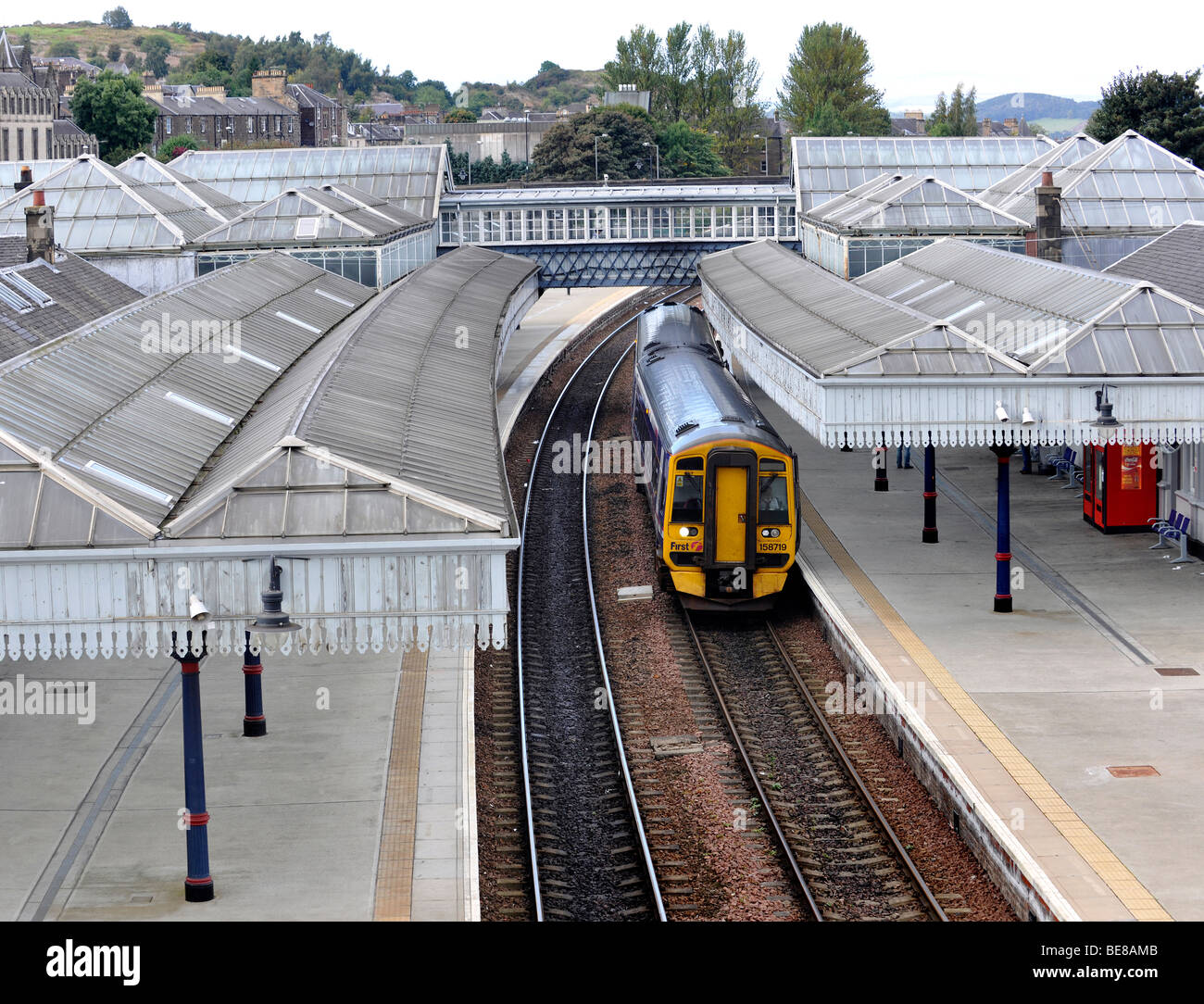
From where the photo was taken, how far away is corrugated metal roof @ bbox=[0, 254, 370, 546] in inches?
680

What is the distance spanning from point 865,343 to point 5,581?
55.6 ft

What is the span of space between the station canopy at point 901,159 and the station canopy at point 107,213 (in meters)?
22.8

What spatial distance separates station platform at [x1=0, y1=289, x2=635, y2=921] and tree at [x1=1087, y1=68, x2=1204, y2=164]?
204ft

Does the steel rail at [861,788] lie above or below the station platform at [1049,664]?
below

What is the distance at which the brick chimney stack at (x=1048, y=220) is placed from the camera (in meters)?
42.0

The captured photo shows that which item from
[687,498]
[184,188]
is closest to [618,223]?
[184,188]

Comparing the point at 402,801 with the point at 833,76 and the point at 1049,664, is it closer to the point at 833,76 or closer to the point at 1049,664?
the point at 1049,664

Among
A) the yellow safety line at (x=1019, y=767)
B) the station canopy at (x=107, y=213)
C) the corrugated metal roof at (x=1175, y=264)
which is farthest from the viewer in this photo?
the station canopy at (x=107, y=213)

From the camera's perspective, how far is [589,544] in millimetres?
32656

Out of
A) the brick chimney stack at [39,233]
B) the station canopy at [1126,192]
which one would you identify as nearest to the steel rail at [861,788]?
the brick chimney stack at [39,233]

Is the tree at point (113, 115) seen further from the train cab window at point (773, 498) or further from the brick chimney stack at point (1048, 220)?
the train cab window at point (773, 498)

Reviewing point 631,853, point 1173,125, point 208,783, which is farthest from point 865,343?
point 1173,125

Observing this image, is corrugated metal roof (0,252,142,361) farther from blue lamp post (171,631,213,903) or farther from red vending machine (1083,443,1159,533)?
red vending machine (1083,443,1159,533)

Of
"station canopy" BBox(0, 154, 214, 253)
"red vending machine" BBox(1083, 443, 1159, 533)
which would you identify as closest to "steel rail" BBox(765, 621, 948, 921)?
"red vending machine" BBox(1083, 443, 1159, 533)
